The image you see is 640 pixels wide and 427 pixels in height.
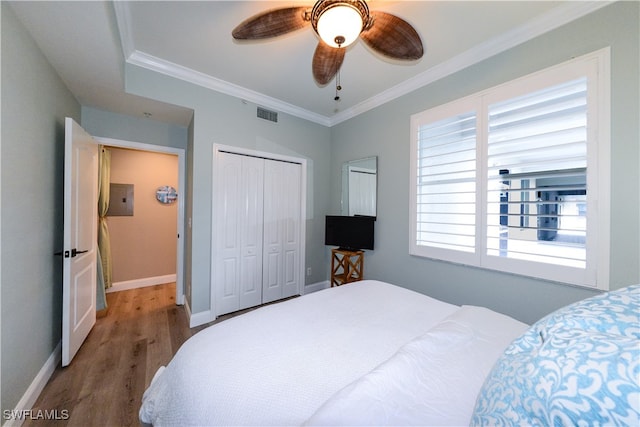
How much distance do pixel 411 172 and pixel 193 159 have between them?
7.83 ft

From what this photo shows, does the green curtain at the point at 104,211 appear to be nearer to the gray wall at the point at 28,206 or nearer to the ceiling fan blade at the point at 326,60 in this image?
the gray wall at the point at 28,206

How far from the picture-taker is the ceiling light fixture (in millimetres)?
1255

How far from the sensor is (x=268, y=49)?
2.05 meters

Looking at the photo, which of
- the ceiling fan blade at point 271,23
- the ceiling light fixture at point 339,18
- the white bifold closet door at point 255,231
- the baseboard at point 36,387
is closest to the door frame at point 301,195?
the white bifold closet door at point 255,231

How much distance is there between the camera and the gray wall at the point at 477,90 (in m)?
1.41

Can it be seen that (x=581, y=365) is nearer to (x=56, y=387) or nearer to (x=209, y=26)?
(x=209, y=26)

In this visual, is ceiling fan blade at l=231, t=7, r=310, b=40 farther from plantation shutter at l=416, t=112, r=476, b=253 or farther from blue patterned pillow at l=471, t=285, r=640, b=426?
blue patterned pillow at l=471, t=285, r=640, b=426

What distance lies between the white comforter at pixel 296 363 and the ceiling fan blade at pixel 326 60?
171 centimetres

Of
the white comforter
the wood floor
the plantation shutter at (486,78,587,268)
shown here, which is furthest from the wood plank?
the plantation shutter at (486,78,587,268)

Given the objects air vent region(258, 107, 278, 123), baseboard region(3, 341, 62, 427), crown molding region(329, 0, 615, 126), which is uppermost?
crown molding region(329, 0, 615, 126)

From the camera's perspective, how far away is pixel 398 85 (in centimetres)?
259

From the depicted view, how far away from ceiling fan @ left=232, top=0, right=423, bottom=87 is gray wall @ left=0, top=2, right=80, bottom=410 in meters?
1.32

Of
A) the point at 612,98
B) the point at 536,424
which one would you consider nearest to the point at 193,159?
the point at 536,424

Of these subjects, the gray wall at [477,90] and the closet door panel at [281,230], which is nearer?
the gray wall at [477,90]
